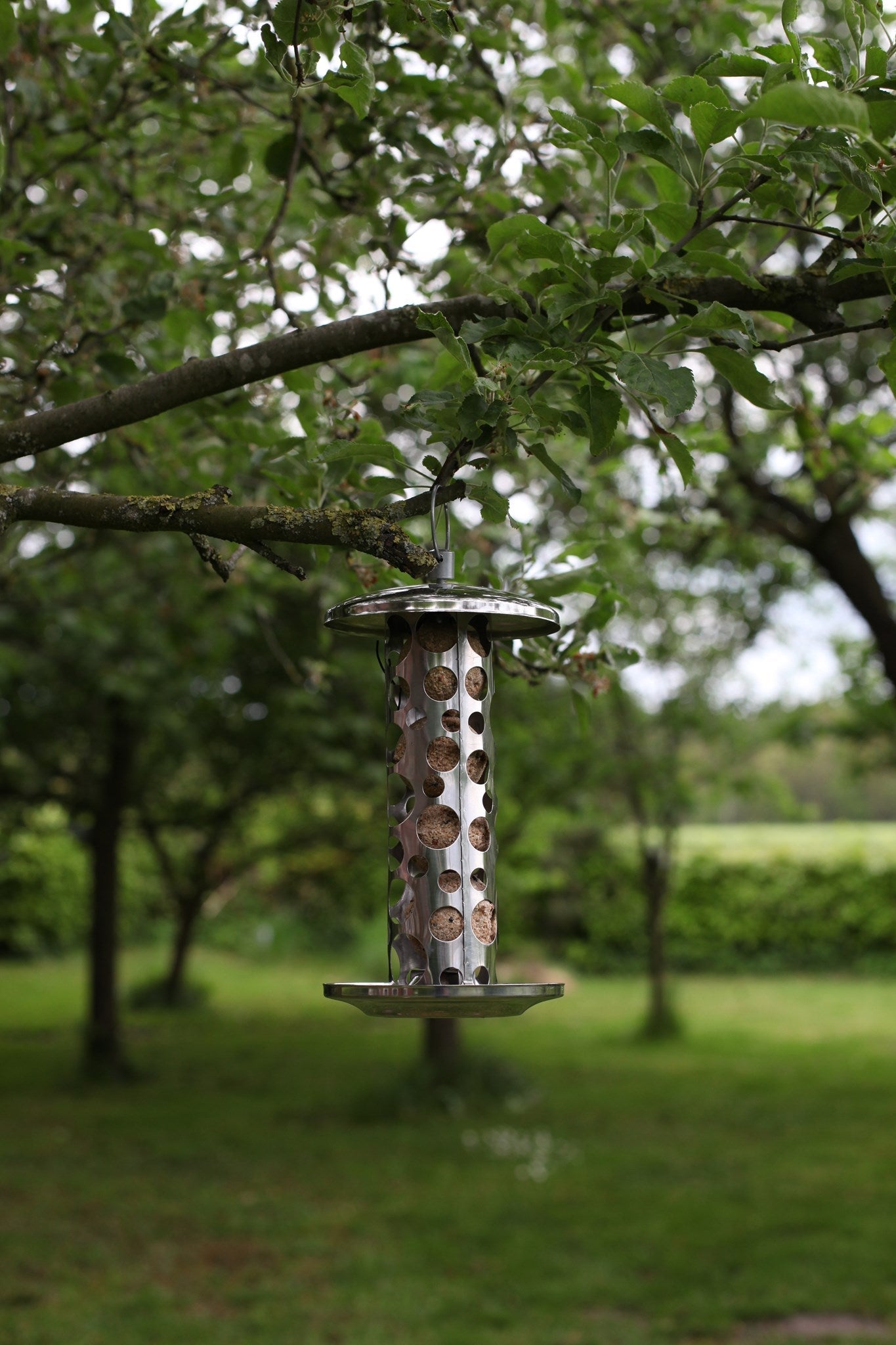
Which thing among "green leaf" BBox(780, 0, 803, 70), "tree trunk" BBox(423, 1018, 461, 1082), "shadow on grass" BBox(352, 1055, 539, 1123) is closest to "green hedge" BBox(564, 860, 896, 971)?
"shadow on grass" BBox(352, 1055, 539, 1123)

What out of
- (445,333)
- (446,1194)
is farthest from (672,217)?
(446,1194)

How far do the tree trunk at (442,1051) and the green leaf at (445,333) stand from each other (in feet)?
34.4

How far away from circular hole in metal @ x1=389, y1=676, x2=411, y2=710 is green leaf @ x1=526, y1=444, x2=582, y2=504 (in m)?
0.47

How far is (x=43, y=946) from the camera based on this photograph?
24.2 m

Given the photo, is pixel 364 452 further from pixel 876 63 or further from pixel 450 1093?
pixel 450 1093

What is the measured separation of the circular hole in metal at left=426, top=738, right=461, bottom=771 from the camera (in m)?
2.32

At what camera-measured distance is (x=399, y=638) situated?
7.86 feet

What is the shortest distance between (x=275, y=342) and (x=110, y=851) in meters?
11.4

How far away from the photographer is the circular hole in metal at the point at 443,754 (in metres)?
2.32

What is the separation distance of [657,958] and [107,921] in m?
6.62

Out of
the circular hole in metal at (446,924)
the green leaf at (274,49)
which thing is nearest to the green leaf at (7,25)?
the green leaf at (274,49)

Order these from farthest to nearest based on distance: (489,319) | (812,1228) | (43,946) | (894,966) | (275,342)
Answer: (43,946) → (894,966) → (812,1228) → (275,342) → (489,319)

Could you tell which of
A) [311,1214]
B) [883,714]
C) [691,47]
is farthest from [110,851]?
[691,47]

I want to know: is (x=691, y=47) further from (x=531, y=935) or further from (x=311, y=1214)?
(x=531, y=935)
